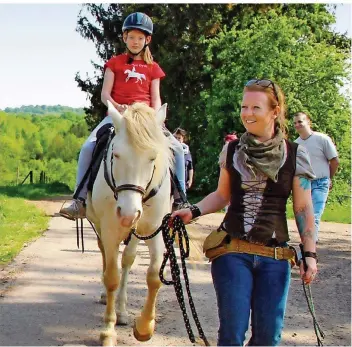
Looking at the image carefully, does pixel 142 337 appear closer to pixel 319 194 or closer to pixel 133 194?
pixel 133 194

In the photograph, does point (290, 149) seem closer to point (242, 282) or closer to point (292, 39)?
point (242, 282)

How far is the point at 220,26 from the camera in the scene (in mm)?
28422

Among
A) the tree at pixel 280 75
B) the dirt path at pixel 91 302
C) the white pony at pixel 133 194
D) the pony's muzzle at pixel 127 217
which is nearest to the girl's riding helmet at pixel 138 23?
the white pony at pixel 133 194

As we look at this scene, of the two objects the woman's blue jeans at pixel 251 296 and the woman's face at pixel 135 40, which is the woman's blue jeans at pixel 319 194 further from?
the woman's blue jeans at pixel 251 296

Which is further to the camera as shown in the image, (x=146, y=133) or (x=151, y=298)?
(x=151, y=298)

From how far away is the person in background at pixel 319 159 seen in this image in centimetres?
866

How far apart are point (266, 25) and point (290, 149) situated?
2267 centimetres

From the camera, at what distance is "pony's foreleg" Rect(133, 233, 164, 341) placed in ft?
18.5

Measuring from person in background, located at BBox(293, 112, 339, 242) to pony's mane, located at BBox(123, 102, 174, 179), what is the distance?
3758mm

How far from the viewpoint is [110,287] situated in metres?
5.95

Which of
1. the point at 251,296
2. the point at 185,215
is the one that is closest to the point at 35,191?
the point at 185,215

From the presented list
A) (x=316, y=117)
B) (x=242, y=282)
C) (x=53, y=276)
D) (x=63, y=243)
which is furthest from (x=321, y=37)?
(x=242, y=282)

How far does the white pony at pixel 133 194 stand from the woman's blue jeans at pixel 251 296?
4.35 ft

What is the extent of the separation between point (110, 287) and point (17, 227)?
895 centimetres
